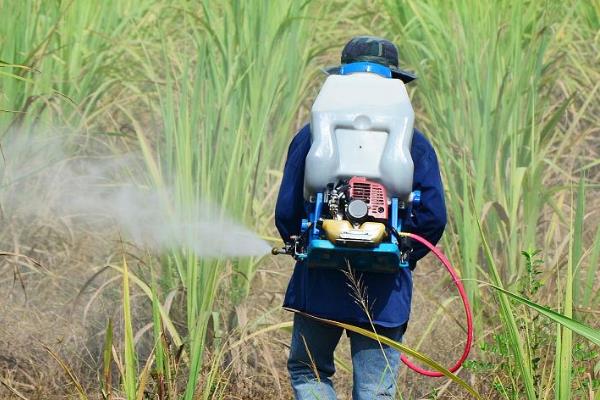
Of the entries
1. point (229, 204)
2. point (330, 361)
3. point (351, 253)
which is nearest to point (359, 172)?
point (351, 253)

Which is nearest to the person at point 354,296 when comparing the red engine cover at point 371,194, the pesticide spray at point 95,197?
the red engine cover at point 371,194

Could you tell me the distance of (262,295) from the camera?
5000mm

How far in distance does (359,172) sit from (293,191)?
0.32 meters

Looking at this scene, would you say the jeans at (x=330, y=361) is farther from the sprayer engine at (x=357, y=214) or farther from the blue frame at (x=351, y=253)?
the sprayer engine at (x=357, y=214)

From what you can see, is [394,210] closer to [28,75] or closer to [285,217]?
[285,217]

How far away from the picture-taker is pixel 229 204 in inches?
177

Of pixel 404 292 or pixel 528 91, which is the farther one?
pixel 528 91

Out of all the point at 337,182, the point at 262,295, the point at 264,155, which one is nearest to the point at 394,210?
the point at 337,182

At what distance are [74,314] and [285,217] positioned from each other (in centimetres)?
161

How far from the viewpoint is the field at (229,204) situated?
13.5 feet

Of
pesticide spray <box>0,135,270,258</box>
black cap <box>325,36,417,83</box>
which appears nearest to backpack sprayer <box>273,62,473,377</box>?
black cap <box>325,36,417,83</box>

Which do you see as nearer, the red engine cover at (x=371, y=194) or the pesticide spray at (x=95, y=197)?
the red engine cover at (x=371, y=194)

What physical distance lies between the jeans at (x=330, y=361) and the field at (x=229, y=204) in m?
0.31

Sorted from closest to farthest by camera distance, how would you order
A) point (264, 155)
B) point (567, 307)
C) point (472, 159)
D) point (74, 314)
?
point (567, 307), point (74, 314), point (472, 159), point (264, 155)
